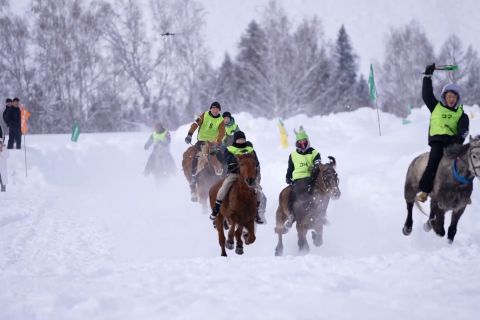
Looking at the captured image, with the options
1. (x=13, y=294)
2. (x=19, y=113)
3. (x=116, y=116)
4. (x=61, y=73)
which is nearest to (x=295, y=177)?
(x=13, y=294)

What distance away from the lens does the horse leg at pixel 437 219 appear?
27.4 feet

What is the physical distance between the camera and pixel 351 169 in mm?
15414

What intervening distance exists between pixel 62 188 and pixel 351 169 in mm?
12156

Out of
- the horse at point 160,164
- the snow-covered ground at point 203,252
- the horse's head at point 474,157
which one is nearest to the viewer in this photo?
the snow-covered ground at point 203,252

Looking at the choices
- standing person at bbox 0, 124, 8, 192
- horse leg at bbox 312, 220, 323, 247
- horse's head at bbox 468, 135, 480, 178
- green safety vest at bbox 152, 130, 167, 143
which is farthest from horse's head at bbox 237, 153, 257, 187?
green safety vest at bbox 152, 130, 167, 143

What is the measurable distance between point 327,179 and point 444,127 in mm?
2196

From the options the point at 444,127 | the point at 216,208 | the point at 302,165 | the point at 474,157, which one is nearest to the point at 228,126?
the point at 302,165

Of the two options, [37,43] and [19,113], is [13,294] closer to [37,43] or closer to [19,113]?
[19,113]

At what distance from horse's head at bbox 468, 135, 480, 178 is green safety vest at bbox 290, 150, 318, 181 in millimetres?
3192

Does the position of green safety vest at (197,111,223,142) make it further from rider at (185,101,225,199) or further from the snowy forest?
the snowy forest

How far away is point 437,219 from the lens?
8383 mm

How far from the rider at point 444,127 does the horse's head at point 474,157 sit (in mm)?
670

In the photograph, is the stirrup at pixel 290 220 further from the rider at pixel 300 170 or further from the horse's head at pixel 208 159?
the horse's head at pixel 208 159

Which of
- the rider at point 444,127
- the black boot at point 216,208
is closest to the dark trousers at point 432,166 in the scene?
the rider at point 444,127
